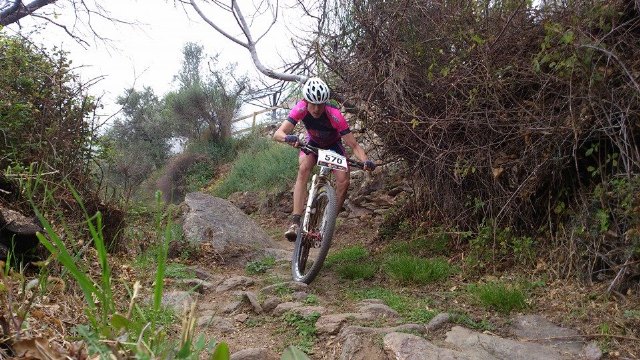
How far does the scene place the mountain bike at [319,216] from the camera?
5.31m

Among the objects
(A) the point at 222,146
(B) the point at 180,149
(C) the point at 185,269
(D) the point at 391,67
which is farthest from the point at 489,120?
(B) the point at 180,149

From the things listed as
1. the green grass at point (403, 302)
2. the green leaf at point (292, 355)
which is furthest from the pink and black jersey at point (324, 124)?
the green leaf at point (292, 355)

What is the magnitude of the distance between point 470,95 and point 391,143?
1.48 metres

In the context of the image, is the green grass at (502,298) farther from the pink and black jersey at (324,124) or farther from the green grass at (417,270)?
the pink and black jersey at (324,124)

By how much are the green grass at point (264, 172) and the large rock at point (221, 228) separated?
12.6 ft

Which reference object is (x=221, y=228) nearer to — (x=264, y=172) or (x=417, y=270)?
(x=417, y=270)

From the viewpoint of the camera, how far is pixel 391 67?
5984mm

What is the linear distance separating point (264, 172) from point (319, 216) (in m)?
8.19

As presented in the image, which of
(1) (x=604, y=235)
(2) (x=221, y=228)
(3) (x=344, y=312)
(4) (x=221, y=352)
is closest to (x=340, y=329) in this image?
(3) (x=344, y=312)

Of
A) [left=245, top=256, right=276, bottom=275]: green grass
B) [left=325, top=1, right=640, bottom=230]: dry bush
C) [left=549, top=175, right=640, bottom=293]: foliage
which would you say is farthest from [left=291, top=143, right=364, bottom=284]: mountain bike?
[left=549, top=175, right=640, bottom=293]: foliage

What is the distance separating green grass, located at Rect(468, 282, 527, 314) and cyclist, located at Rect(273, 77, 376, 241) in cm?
175

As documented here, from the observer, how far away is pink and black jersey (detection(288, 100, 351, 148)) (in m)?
5.82

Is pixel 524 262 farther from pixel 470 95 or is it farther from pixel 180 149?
pixel 180 149

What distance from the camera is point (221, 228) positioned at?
25.5ft
